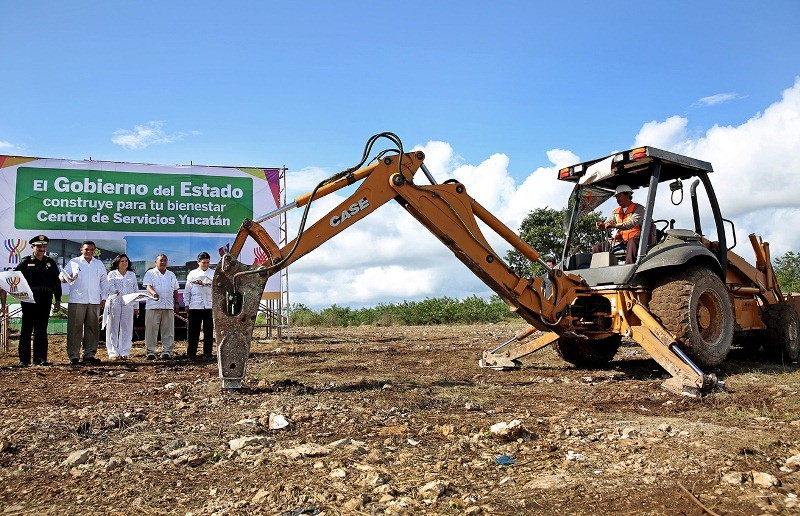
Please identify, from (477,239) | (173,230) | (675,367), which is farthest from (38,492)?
(173,230)

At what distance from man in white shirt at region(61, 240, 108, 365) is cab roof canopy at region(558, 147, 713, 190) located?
21.9ft

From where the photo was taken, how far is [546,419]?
14.7 feet

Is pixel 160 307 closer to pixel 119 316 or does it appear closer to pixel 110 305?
pixel 119 316

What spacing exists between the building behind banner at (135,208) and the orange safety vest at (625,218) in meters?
8.06

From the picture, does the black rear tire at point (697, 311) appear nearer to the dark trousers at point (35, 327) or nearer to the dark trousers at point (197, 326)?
the dark trousers at point (197, 326)

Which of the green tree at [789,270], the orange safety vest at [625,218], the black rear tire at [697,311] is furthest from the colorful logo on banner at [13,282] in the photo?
the green tree at [789,270]

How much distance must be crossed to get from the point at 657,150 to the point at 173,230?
36.1 ft

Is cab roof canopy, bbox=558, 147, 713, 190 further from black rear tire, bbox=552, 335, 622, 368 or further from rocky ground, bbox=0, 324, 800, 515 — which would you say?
rocky ground, bbox=0, 324, 800, 515

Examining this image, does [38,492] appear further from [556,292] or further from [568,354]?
[568,354]

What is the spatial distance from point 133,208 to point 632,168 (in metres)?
11.1

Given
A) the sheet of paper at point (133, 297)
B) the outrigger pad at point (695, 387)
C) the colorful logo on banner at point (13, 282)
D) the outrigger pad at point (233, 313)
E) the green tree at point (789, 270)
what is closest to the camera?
the outrigger pad at point (695, 387)

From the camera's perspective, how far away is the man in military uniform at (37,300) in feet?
27.6

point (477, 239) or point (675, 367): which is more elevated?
point (477, 239)

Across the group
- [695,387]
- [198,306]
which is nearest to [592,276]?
[695,387]
